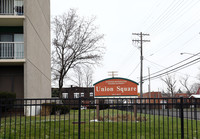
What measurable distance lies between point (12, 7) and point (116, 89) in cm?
1051

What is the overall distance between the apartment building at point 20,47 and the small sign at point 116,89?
4789mm

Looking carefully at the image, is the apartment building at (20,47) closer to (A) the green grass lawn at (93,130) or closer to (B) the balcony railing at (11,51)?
(B) the balcony railing at (11,51)

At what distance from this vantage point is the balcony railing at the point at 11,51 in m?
19.8

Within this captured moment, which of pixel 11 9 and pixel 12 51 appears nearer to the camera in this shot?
pixel 12 51

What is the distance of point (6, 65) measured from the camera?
21.3m

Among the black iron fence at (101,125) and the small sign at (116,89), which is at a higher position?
the small sign at (116,89)

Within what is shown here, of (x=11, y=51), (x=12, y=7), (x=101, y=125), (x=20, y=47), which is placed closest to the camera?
(x=101, y=125)

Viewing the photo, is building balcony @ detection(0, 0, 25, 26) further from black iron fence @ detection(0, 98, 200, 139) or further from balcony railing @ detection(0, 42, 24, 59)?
black iron fence @ detection(0, 98, 200, 139)

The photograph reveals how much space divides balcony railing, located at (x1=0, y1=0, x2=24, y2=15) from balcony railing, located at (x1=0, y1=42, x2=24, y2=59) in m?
2.65

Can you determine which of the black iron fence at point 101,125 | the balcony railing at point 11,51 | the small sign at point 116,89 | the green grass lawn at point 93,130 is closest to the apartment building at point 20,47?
the balcony railing at point 11,51

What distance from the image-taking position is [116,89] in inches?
706

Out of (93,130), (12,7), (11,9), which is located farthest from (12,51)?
(93,130)

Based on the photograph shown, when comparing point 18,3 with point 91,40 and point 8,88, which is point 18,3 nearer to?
point 8,88

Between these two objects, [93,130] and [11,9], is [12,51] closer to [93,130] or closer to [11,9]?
[11,9]
